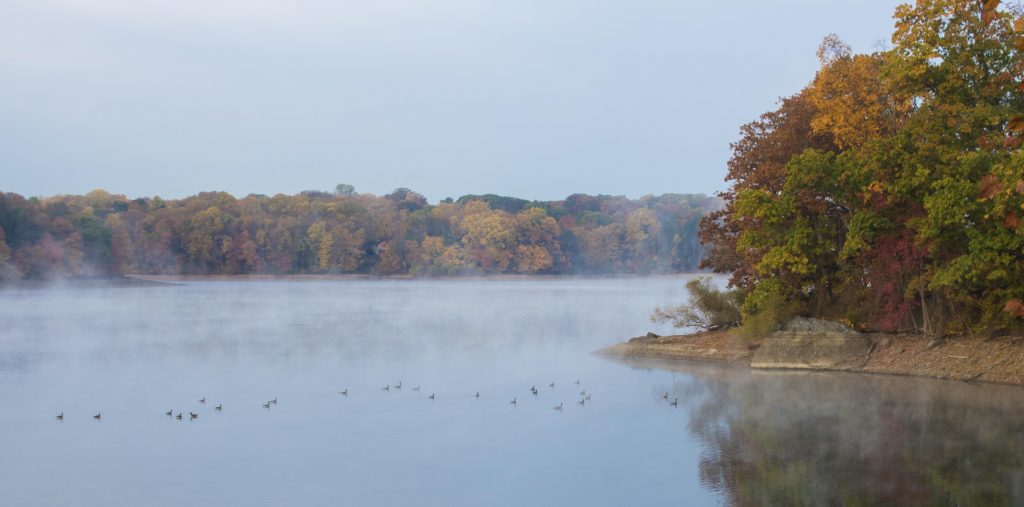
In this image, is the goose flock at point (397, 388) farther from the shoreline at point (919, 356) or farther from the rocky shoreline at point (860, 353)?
the shoreline at point (919, 356)

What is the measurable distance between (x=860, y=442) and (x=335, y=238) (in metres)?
91.5

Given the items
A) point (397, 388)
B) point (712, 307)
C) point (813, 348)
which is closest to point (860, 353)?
point (813, 348)

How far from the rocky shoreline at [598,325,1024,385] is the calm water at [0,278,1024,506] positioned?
0.75m

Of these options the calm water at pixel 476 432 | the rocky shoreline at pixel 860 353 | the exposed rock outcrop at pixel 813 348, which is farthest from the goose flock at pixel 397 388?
the rocky shoreline at pixel 860 353

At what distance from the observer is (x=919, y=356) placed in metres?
21.3

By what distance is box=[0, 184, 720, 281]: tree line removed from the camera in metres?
89.8

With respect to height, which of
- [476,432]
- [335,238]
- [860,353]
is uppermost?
[335,238]

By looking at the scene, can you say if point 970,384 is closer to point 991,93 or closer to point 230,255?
point 991,93

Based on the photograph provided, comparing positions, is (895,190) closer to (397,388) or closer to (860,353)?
(860,353)

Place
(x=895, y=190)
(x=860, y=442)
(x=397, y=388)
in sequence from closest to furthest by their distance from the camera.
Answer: (x=860, y=442) < (x=895, y=190) < (x=397, y=388)

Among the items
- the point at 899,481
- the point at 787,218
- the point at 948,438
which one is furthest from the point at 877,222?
the point at 899,481

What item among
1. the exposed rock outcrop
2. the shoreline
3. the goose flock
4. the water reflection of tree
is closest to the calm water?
the water reflection of tree

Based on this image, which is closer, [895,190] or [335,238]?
[895,190]

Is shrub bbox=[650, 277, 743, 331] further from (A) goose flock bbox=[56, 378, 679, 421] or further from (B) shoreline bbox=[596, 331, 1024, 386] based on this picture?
(A) goose flock bbox=[56, 378, 679, 421]
